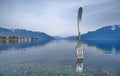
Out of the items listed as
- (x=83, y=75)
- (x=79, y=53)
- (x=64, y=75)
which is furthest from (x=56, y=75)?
(x=79, y=53)

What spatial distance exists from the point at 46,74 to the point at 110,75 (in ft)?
33.1

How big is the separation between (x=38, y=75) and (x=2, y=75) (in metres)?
5.61

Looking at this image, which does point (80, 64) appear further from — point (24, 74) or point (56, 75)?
point (24, 74)

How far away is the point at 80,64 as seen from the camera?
2548cm

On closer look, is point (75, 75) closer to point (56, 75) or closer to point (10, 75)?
point (56, 75)

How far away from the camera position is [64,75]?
1146 inches

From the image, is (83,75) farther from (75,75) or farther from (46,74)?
(46,74)

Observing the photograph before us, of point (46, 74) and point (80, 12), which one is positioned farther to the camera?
point (46, 74)

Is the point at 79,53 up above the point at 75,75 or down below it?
above

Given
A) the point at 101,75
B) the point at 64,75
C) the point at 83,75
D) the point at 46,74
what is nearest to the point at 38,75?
the point at 46,74

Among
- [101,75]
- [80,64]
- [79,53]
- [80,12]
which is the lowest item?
[101,75]

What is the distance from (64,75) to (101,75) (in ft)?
19.4

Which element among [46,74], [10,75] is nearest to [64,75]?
[46,74]

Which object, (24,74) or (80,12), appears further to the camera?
(24,74)
